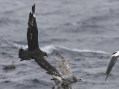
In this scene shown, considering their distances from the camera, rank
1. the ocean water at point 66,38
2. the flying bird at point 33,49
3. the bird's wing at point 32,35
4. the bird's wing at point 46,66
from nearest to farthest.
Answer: the bird's wing at point 46,66 → the flying bird at point 33,49 → the bird's wing at point 32,35 → the ocean water at point 66,38

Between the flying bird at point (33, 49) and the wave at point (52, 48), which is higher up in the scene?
the flying bird at point (33, 49)

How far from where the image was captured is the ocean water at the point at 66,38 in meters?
26.0

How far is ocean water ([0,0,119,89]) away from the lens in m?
26.0

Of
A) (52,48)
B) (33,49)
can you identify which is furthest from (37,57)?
(52,48)

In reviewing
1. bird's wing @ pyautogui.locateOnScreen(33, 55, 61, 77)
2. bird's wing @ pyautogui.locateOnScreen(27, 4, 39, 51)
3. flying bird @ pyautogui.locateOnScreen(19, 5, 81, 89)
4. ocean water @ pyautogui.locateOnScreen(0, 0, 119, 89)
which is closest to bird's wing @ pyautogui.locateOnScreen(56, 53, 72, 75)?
flying bird @ pyautogui.locateOnScreen(19, 5, 81, 89)

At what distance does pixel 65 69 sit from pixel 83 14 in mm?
16164

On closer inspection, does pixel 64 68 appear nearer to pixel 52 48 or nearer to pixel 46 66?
pixel 46 66

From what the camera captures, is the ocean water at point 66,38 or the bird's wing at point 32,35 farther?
the ocean water at point 66,38

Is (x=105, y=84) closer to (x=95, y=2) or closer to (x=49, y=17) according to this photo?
(x=49, y=17)

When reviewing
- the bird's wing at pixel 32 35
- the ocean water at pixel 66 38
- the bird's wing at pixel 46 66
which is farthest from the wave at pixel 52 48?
the bird's wing at pixel 46 66

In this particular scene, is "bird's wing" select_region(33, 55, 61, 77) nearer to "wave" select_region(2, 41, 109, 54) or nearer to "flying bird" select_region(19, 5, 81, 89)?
"flying bird" select_region(19, 5, 81, 89)

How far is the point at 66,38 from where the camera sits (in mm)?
32438

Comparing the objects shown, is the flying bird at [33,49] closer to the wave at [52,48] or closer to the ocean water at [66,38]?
the ocean water at [66,38]

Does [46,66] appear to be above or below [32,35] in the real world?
below
